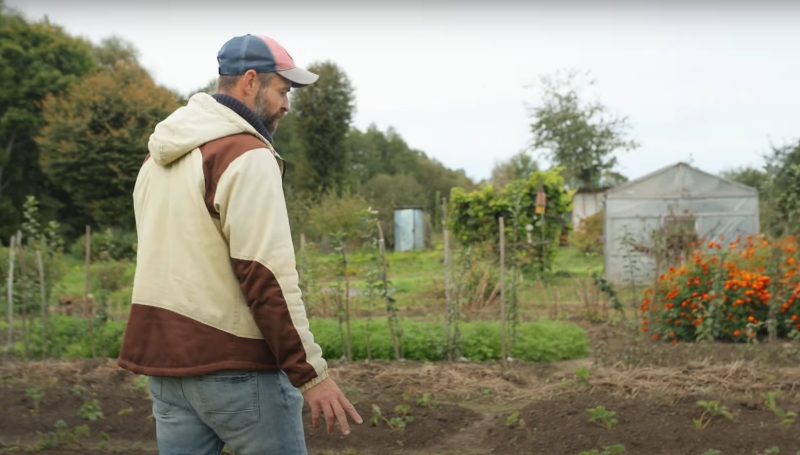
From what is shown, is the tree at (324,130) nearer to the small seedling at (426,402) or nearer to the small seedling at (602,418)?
the small seedling at (426,402)

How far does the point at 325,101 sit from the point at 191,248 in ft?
117

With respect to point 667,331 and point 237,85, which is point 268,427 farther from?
point 667,331

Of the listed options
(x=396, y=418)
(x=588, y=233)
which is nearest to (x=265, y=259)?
(x=396, y=418)

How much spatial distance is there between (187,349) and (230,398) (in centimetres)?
17

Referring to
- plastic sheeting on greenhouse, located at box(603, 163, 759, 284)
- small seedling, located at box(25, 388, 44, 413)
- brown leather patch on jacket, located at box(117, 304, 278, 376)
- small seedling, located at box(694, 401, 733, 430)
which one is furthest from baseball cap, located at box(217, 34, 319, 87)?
plastic sheeting on greenhouse, located at box(603, 163, 759, 284)

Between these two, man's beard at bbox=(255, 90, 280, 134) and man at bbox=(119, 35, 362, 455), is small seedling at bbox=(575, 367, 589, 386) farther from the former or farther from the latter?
man's beard at bbox=(255, 90, 280, 134)

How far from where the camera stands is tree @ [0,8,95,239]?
3111cm

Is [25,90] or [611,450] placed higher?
[25,90]

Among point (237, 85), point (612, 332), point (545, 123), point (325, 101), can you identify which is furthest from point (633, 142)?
point (237, 85)

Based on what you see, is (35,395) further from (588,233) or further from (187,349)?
(588,233)

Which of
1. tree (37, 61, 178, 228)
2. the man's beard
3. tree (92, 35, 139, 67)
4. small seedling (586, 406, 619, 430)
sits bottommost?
small seedling (586, 406, 619, 430)

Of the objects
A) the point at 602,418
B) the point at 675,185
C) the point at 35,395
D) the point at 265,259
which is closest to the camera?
the point at 265,259

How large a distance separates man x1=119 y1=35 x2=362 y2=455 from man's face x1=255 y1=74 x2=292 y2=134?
0.04 m

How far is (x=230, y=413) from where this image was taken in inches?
79.1
